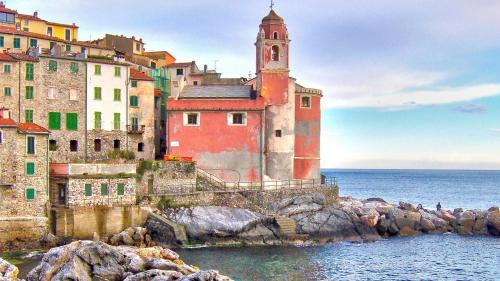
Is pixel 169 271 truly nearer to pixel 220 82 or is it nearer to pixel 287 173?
pixel 287 173

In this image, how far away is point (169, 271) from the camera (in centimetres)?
2889

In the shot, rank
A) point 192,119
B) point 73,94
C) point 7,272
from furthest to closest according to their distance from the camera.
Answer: point 192,119, point 73,94, point 7,272

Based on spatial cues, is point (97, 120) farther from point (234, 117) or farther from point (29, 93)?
point (234, 117)

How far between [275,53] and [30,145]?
22.6m

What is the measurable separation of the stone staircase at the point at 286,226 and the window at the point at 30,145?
17958 mm

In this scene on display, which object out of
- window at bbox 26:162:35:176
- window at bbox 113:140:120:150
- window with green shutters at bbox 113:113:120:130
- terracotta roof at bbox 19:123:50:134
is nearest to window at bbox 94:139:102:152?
window at bbox 113:140:120:150

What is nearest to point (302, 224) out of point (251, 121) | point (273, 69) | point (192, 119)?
point (251, 121)

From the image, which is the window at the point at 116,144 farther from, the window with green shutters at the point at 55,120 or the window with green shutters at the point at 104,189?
the window with green shutters at the point at 104,189

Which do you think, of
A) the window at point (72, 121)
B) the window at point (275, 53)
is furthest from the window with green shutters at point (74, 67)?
the window at point (275, 53)

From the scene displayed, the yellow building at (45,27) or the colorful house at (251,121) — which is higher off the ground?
the yellow building at (45,27)

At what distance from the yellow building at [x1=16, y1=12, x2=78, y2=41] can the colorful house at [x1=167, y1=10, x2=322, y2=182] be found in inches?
640

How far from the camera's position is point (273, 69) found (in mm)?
56719

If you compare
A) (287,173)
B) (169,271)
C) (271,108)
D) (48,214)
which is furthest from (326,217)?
(169,271)

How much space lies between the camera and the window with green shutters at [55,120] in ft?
168
